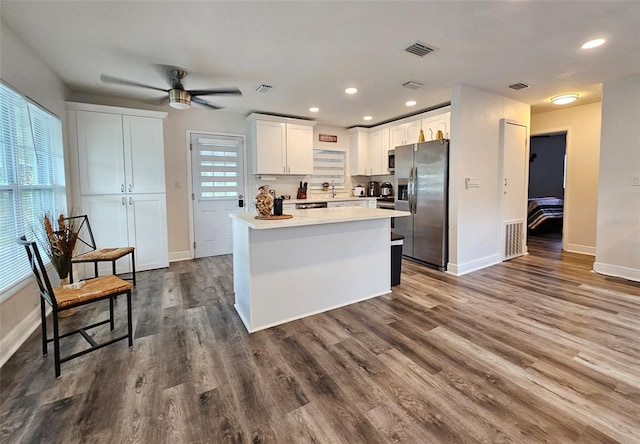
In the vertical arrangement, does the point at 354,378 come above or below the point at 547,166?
below

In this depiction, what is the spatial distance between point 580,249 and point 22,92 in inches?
304

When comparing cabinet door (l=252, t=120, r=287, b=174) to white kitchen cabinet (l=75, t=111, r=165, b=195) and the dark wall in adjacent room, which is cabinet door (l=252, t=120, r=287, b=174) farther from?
the dark wall in adjacent room

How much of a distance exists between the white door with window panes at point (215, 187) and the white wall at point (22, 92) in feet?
6.95

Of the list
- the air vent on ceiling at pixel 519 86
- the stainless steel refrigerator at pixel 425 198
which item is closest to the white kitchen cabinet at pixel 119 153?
the stainless steel refrigerator at pixel 425 198

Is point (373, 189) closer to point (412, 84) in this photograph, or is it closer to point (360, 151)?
point (360, 151)

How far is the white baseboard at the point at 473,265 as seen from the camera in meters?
4.08

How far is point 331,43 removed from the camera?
2.64m

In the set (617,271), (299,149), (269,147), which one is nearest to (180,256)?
(269,147)

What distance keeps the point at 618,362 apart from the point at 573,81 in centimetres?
335

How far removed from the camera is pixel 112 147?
3975 mm

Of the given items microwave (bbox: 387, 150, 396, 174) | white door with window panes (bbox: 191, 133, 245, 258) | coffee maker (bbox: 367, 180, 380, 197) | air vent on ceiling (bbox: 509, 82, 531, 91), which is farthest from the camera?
coffee maker (bbox: 367, 180, 380, 197)

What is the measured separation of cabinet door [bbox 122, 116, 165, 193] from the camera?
4.06 m

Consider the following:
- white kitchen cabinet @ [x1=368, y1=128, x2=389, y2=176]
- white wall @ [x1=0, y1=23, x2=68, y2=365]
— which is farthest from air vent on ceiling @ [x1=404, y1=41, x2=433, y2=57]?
white wall @ [x1=0, y1=23, x2=68, y2=365]

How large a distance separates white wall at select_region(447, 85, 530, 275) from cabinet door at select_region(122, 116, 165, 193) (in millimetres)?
4061
